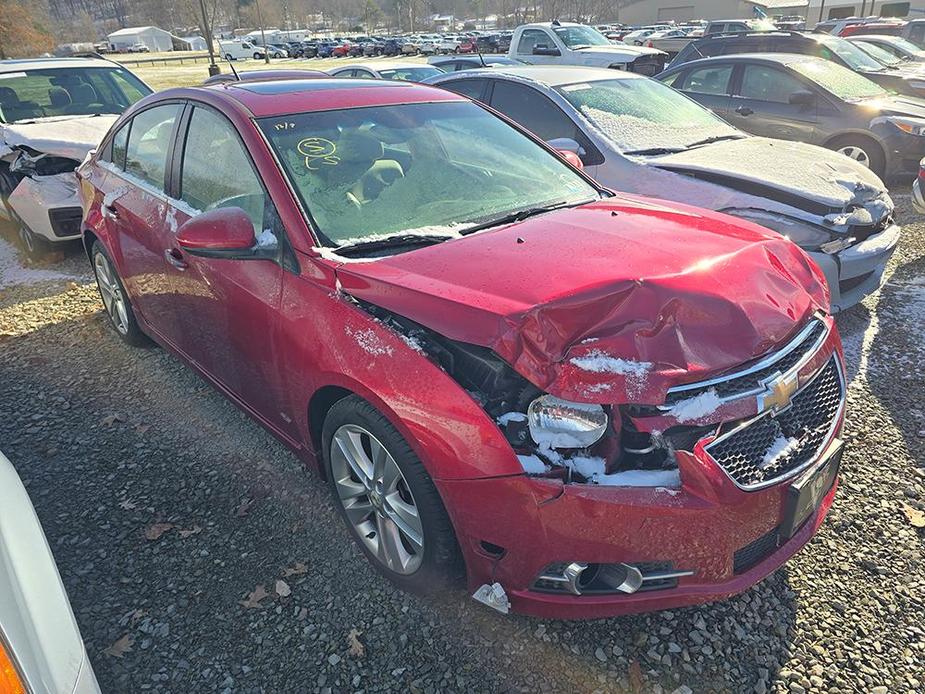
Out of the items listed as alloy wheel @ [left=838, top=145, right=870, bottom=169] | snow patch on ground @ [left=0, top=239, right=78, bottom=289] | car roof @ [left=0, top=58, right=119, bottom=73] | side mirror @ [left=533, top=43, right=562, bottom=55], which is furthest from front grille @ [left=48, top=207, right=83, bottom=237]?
side mirror @ [left=533, top=43, right=562, bottom=55]

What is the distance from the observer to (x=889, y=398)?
3600mm

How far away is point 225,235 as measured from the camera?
2.50 m

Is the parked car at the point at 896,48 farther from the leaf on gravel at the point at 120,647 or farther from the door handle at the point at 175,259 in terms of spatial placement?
the leaf on gravel at the point at 120,647

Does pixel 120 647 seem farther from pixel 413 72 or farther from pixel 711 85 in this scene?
pixel 413 72

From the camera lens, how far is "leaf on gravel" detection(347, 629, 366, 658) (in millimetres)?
2207

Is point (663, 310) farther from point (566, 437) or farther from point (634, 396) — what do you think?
point (566, 437)

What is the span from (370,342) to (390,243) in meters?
0.50

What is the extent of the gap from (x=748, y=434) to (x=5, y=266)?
7.14 metres

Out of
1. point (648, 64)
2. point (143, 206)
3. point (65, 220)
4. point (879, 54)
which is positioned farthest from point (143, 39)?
point (143, 206)

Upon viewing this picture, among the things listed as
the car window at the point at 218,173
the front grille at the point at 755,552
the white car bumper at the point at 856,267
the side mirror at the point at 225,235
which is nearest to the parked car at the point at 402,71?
the white car bumper at the point at 856,267

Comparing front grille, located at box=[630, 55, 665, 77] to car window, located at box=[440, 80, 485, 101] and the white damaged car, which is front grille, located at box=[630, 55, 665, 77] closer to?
car window, located at box=[440, 80, 485, 101]

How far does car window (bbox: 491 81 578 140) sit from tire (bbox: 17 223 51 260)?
4.53m

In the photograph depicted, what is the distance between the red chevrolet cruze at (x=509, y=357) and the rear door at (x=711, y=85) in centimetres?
635

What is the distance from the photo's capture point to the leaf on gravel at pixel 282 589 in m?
2.46
